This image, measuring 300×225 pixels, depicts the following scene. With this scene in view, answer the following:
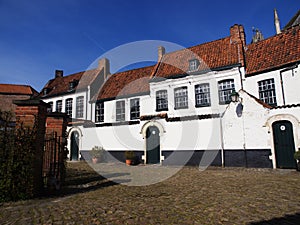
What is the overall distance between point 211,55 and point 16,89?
37.5 m

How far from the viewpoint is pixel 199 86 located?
16125 mm

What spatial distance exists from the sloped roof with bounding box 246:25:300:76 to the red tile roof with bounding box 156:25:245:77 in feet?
2.88

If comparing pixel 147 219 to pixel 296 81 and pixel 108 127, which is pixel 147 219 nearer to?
pixel 296 81

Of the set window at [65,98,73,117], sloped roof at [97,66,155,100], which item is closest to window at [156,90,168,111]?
sloped roof at [97,66,155,100]

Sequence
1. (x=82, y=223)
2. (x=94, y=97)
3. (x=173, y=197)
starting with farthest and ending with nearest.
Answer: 1. (x=94, y=97)
2. (x=173, y=197)
3. (x=82, y=223)

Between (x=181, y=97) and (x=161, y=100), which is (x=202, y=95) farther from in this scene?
(x=161, y=100)

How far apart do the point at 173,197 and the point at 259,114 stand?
28.3 ft

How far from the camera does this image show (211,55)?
16922mm

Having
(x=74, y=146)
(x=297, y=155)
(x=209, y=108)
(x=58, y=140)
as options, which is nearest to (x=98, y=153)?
(x=74, y=146)

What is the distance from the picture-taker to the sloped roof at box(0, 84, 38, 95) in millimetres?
37972

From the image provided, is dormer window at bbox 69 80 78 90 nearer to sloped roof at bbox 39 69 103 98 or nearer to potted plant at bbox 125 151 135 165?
sloped roof at bbox 39 69 103 98

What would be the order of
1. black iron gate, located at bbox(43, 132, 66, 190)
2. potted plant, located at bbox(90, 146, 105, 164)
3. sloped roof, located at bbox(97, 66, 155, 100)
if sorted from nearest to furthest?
black iron gate, located at bbox(43, 132, 66, 190), potted plant, located at bbox(90, 146, 105, 164), sloped roof, located at bbox(97, 66, 155, 100)

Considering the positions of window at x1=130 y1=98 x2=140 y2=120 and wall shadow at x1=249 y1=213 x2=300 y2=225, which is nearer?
wall shadow at x1=249 y1=213 x2=300 y2=225

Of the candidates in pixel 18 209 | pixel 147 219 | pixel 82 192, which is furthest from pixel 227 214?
pixel 18 209
